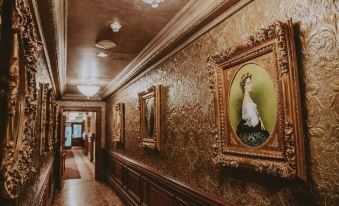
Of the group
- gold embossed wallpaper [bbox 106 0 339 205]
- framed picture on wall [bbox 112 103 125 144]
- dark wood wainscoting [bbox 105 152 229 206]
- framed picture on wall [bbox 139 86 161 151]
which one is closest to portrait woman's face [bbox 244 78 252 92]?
gold embossed wallpaper [bbox 106 0 339 205]

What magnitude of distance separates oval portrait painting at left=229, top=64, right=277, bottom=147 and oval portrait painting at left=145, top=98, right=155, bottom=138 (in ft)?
7.22

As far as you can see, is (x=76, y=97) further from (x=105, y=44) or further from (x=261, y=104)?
(x=261, y=104)

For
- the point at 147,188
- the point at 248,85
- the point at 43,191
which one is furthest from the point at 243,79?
the point at 147,188

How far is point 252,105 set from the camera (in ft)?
7.22

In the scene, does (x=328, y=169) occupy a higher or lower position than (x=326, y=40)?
lower

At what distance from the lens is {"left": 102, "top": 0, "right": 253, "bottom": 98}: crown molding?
2561 millimetres

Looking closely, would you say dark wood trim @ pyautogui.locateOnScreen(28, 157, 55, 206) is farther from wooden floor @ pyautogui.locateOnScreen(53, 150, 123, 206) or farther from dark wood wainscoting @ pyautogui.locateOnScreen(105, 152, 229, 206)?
wooden floor @ pyautogui.locateOnScreen(53, 150, 123, 206)

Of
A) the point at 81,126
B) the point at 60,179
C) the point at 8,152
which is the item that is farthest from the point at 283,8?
the point at 81,126

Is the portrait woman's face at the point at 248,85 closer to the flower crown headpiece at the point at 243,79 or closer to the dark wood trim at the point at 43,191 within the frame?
the flower crown headpiece at the point at 243,79

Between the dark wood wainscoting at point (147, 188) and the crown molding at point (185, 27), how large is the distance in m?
1.77

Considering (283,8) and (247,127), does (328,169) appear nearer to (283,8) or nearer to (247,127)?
(247,127)

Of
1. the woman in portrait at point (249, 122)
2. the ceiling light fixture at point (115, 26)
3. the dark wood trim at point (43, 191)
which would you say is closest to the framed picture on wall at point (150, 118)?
the ceiling light fixture at point (115, 26)

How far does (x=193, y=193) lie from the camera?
307 cm

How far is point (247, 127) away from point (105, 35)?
2483mm
